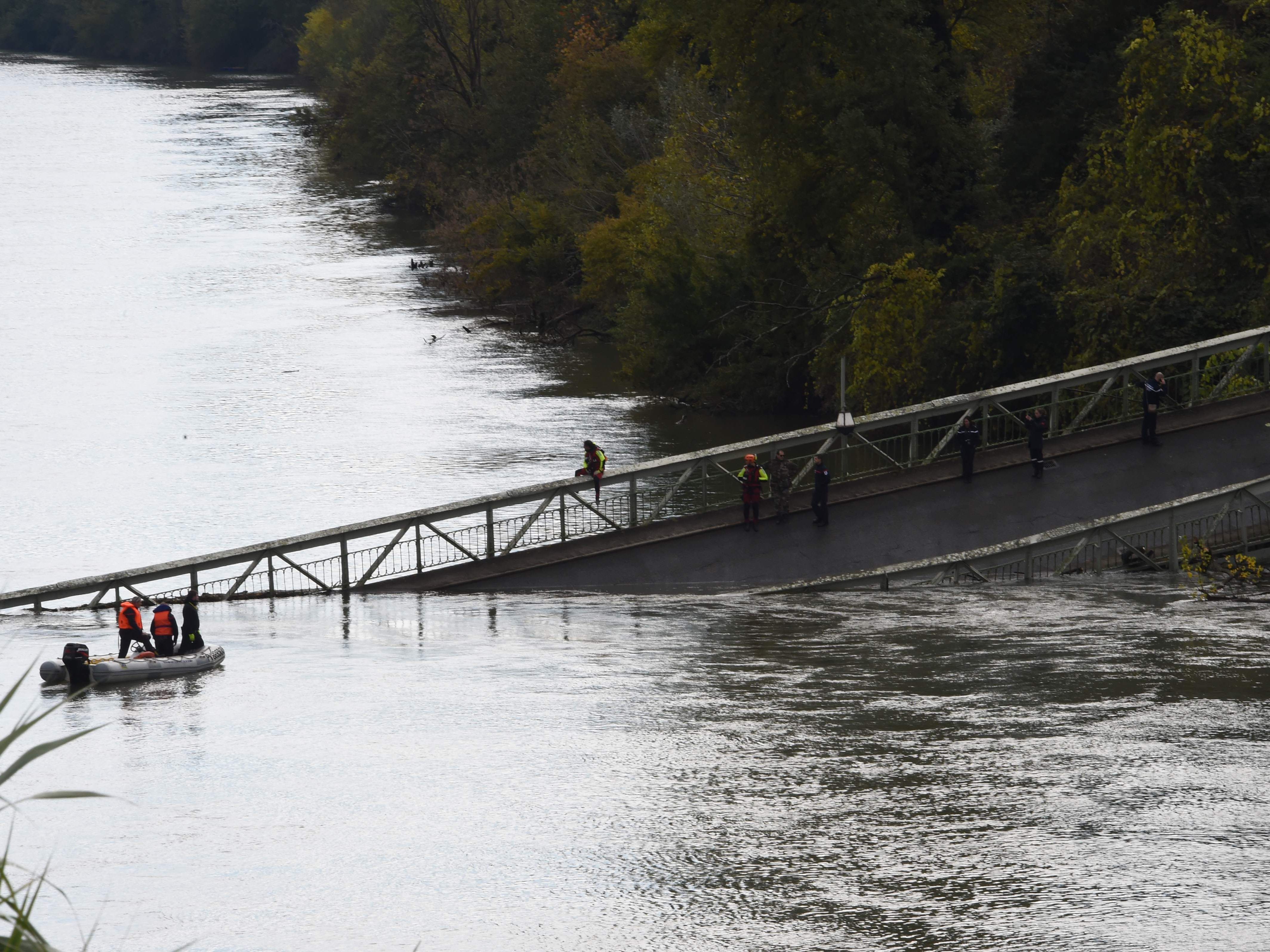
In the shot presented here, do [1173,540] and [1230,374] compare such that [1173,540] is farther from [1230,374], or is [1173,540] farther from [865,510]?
[1230,374]

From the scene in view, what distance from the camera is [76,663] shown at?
17781 millimetres

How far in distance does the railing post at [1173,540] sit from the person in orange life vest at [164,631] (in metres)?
12.8

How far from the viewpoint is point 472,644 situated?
19844mm

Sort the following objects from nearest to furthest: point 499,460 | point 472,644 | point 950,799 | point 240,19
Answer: point 950,799, point 472,644, point 499,460, point 240,19

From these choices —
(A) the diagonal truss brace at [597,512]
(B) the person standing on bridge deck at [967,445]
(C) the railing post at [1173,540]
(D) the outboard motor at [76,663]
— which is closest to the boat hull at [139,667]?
(D) the outboard motor at [76,663]

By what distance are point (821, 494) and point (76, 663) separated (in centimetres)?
1060

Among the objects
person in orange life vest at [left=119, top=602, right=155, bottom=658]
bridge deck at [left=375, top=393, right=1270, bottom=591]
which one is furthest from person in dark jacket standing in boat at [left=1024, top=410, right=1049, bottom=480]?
person in orange life vest at [left=119, top=602, right=155, bottom=658]

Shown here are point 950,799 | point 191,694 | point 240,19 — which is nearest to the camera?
point 950,799

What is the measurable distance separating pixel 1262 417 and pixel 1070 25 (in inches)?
788

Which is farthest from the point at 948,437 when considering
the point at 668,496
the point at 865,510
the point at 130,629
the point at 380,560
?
the point at 130,629

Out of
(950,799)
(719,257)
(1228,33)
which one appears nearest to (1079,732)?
(950,799)

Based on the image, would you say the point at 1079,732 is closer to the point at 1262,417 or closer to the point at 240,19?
the point at 1262,417

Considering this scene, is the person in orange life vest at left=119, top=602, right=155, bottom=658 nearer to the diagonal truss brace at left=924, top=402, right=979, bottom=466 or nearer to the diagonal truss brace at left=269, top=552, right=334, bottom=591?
the diagonal truss brace at left=269, top=552, right=334, bottom=591

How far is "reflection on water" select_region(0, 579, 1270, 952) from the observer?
11.2m
